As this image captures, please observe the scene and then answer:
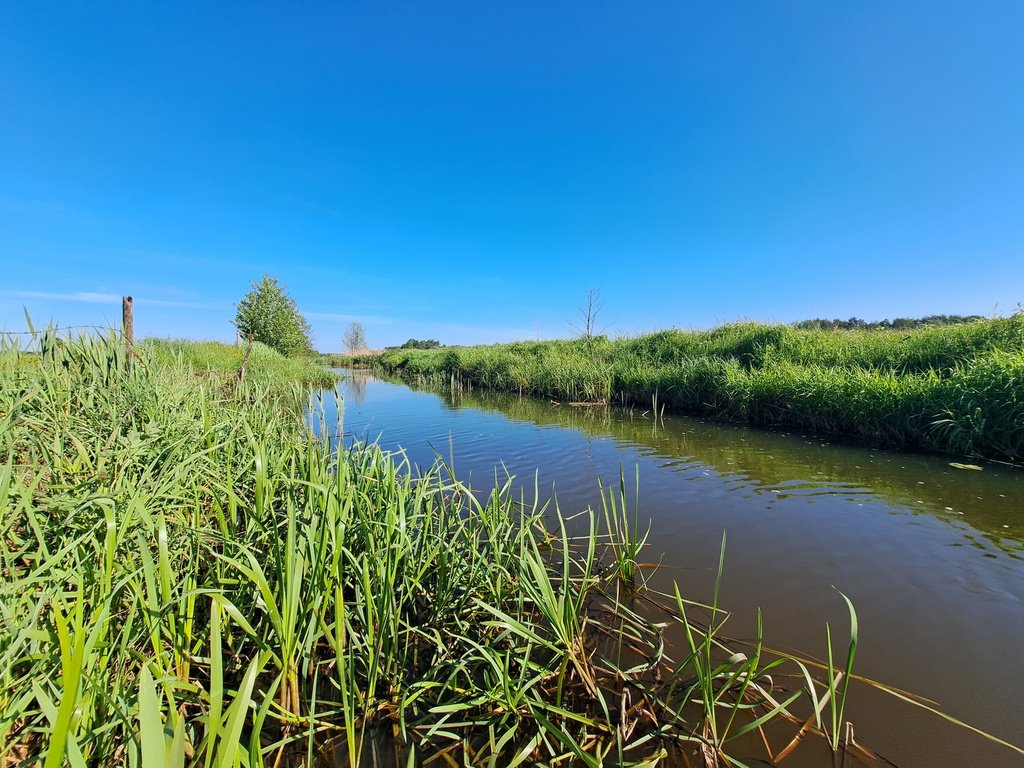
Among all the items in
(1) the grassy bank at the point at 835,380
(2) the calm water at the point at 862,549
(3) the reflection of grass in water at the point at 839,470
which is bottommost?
(2) the calm water at the point at 862,549

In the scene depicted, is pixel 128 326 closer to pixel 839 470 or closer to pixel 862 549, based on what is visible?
pixel 862 549

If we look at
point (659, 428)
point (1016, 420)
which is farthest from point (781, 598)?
point (659, 428)

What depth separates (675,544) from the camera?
425 centimetres

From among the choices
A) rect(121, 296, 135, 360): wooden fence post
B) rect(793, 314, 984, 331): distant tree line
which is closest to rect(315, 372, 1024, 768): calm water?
rect(121, 296, 135, 360): wooden fence post

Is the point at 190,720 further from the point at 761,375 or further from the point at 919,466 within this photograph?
the point at 761,375

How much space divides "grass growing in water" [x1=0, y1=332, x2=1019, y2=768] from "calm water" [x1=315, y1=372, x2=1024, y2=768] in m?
0.42

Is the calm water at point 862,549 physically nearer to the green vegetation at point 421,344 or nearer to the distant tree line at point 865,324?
the distant tree line at point 865,324

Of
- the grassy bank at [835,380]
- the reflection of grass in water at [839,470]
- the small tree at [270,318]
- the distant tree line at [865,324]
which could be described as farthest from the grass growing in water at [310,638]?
the small tree at [270,318]

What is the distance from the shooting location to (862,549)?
410 centimetres

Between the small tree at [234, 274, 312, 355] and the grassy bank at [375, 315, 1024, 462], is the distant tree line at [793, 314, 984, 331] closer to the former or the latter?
the grassy bank at [375, 315, 1024, 462]

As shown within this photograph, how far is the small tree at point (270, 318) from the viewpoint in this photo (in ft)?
107

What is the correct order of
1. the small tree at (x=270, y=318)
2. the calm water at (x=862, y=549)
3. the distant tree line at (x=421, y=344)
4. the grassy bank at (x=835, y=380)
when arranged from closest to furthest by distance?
the calm water at (x=862, y=549) → the grassy bank at (x=835, y=380) → the small tree at (x=270, y=318) → the distant tree line at (x=421, y=344)

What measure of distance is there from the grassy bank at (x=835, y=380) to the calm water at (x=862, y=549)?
34.9 inches

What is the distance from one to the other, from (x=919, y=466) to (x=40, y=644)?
10.0 meters
